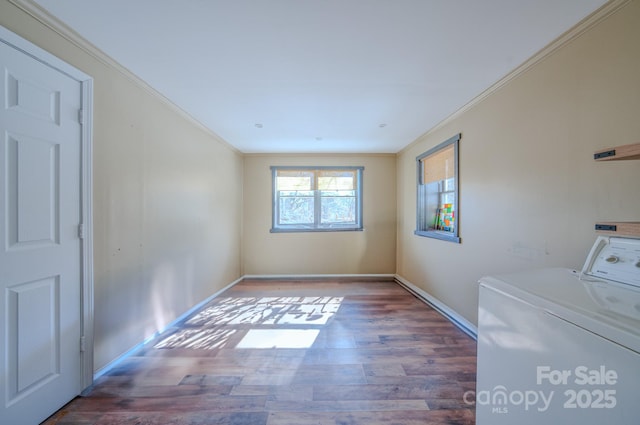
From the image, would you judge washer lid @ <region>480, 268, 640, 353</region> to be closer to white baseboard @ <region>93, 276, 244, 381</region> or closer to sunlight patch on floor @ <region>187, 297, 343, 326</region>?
sunlight patch on floor @ <region>187, 297, 343, 326</region>

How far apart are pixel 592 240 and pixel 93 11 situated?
327 cm

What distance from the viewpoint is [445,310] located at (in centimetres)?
304

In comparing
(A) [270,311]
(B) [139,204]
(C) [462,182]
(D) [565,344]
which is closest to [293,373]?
(A) [270,311]

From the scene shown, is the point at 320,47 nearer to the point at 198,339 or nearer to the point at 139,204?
the point at 139,204

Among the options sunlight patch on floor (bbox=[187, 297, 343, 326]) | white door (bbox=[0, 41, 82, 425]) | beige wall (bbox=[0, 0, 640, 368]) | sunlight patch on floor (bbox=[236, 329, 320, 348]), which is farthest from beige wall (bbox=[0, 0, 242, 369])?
sunlight patch on floor (bbox=[236, 329, 320, 348])

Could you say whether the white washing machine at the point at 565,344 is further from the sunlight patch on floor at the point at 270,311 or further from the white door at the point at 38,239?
the white door at the point at 38,239

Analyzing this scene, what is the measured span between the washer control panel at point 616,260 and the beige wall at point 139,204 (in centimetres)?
310

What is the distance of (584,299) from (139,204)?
3011 millimetres

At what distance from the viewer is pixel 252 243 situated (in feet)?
15.7

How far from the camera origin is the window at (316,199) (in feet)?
15.8

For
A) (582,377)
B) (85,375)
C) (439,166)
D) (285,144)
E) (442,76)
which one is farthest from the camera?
(285,144)

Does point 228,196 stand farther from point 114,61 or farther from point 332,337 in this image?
point 332,337

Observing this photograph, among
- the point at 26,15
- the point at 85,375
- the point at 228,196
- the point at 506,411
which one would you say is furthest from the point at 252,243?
the point at 506,411

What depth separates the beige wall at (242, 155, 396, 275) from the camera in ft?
15.7
